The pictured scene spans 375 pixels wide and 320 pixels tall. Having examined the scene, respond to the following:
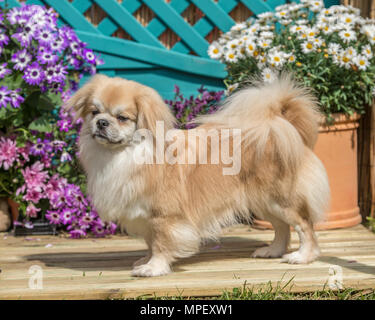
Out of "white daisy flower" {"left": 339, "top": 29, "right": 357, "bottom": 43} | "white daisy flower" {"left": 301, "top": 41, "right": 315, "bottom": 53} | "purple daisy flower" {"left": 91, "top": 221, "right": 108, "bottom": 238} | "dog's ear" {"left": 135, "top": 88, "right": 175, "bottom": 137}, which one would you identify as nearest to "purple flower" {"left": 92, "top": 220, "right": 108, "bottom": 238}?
"purple daisy flower" {"left": 91, "top": 221, "right": 108, "bottom": 238}

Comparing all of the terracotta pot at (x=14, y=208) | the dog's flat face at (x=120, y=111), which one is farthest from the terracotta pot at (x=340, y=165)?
the terracotta pot at (x=14, y=208)

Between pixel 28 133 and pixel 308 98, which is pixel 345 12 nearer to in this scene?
pixel 308 98

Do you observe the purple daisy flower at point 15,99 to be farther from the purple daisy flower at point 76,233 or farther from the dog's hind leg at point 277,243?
the dog's hind leg at point 277,243

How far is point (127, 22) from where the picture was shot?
4355 millimetres

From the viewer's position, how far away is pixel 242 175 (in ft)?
9.90

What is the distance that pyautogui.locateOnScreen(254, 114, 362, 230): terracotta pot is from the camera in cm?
382

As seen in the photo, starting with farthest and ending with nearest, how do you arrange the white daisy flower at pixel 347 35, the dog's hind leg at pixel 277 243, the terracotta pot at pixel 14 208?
1. the terracotta pot at pixel 14 208
2. the white daisy flower at pixel 347 35
3. the dog's hind leg at pixel 277 243

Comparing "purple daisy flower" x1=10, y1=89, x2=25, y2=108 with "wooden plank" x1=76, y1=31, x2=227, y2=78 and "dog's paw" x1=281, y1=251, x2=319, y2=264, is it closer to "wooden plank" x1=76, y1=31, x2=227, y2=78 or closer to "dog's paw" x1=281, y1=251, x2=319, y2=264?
"wooden plank" x1=76, y1=31, x2=227, y2=78

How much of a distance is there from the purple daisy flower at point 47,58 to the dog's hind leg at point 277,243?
72.3 inches

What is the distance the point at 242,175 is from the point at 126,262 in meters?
0.89

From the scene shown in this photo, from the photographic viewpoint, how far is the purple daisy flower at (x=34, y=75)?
3.69 m

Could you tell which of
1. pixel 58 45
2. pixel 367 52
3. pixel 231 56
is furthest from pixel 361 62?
pixel 58 45

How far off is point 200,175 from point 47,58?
5.03 ft
